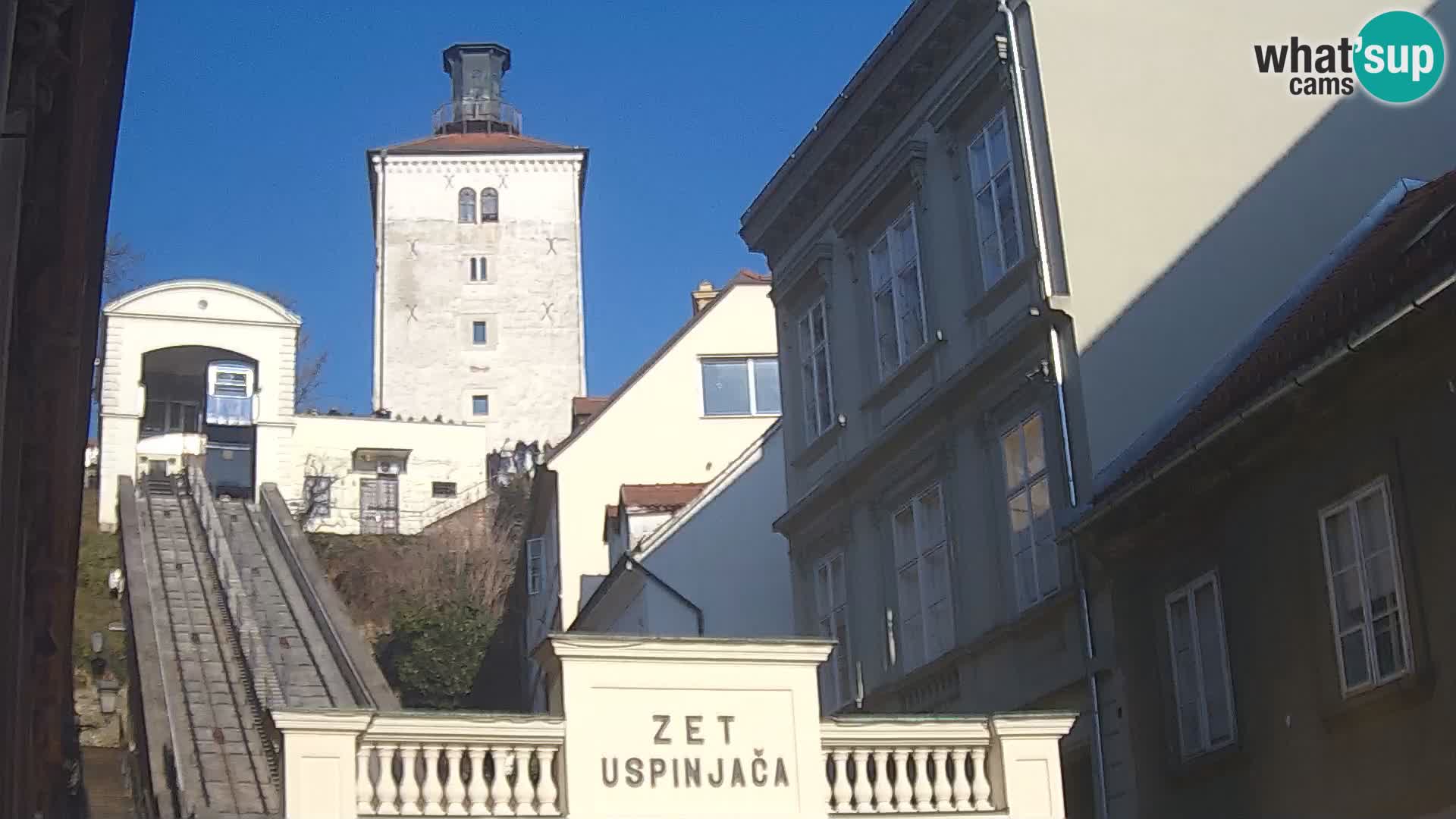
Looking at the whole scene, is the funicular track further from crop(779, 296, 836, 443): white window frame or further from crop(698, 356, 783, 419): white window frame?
crop(698, 356, 783, 419): white window frame

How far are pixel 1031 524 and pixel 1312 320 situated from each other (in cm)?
441

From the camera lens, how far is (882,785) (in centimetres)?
1481

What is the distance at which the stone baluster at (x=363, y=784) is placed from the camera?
44.1ft

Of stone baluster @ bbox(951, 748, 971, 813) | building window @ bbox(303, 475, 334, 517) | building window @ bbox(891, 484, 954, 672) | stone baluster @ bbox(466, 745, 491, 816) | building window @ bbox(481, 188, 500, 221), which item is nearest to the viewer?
stone baluster @ bbox(466, 745, 491, 816)

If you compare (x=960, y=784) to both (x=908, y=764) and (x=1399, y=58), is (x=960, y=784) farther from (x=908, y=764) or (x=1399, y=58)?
(x=1399, y=58)

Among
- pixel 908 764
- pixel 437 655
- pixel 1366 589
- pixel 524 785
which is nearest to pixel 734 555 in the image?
pixel 437 655

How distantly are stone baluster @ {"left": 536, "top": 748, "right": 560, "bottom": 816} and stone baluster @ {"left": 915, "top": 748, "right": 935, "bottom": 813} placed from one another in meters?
2.70

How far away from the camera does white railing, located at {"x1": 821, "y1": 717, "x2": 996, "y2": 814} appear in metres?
14.8

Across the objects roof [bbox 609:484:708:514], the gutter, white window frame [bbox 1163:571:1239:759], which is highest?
roof [bbox 609:484:708:514]

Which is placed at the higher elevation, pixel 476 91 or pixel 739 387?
pixel 476 91

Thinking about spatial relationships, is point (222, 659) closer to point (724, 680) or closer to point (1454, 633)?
point (724, 680)

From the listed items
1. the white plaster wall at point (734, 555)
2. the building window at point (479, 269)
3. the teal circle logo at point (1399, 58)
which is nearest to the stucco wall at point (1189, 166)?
the teal circle logo at point (1399, 58)

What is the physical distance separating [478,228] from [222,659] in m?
54.7

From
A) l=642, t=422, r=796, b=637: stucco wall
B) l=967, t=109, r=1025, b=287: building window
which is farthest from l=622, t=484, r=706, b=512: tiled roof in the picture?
l=967, t=109, r=1025, b=287: building window
